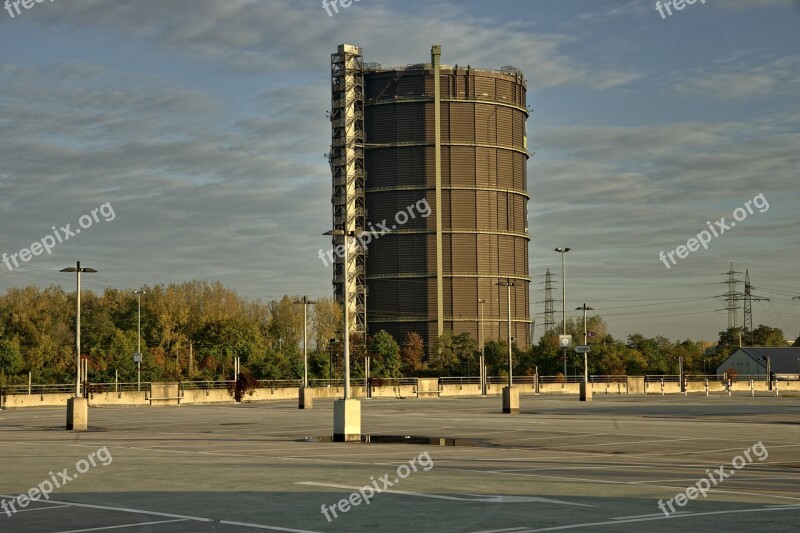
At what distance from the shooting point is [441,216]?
477 feet

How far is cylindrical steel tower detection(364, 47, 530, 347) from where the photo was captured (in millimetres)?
144875

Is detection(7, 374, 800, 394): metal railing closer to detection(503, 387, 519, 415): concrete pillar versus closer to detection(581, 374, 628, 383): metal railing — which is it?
detection(581, 374, 628, 383): metal railing

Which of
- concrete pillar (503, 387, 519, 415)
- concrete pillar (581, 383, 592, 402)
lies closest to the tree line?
concrete pillar (581, 383, 592, 402)

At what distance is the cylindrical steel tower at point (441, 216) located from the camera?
145 metres

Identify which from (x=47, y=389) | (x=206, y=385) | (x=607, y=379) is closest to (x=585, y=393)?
(x=206, y=385)

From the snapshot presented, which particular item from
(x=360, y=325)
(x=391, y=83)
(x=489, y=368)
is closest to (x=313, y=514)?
(x=489, y=368)

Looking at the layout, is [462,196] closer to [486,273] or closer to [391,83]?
[486,273]

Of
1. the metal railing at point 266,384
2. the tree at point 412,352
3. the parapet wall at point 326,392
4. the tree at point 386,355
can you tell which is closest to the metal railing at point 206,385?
the metal railing at point 266,384

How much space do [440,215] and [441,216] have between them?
23cm

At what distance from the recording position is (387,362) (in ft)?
401

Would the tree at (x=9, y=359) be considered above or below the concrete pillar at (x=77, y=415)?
above

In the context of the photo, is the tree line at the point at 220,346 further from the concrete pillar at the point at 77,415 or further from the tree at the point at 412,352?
the concrete pillar at the point at 77,415

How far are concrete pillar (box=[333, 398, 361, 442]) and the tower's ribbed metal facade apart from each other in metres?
115

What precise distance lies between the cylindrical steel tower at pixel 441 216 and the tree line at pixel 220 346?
5173mm
